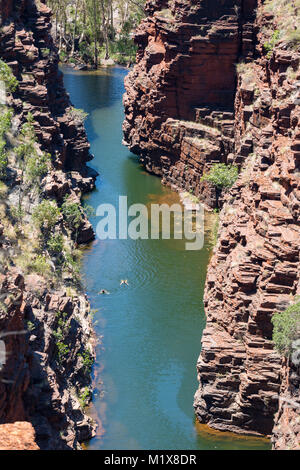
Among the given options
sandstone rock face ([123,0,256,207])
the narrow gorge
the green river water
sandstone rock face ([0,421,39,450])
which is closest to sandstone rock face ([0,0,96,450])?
sandstone rock face ([0,421,39,450])

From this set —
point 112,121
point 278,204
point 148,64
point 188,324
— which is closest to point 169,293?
point 188,324

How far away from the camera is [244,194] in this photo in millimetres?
52312

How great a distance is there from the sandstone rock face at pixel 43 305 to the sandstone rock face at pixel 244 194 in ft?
28.2

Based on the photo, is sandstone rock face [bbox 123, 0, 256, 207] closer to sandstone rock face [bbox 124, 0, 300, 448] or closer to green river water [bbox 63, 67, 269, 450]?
sandstone rock face [bbox 124, 0, 300, 448]

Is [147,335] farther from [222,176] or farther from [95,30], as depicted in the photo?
[95,30]

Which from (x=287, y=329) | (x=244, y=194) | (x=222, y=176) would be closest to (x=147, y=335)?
(x=244, y=194)

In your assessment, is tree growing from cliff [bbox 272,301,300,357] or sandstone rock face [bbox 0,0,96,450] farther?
tree growing from cliff [bbox 272,301,300,357]

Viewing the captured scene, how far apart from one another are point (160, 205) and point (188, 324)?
23.2 meters

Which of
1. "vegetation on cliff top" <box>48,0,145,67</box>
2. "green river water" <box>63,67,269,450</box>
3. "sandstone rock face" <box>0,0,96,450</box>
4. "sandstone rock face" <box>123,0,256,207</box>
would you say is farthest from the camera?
"vegetation on cliff top" <box>48,0,145,67</box>

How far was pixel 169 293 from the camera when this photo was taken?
61.8 meters

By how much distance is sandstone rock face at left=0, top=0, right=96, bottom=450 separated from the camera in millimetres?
37594

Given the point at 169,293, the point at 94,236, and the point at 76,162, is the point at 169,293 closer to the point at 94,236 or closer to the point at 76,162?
the point at 94,236

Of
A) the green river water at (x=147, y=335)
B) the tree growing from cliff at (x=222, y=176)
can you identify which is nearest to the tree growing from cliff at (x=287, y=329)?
the green river water at (x=147, y=335)

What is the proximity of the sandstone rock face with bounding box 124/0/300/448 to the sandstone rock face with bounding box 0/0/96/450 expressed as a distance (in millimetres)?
8603
